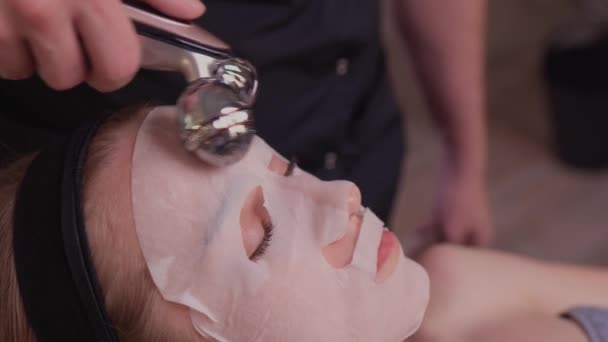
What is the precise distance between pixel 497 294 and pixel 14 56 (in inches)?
26.7

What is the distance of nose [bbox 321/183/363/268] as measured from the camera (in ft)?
2.19

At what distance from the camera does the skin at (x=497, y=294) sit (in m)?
0.93

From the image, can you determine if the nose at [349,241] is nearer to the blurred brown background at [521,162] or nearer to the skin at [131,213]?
the skin at [131,213]

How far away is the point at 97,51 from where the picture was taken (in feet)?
1.67

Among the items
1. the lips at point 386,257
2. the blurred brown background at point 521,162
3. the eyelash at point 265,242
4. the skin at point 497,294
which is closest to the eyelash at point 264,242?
the eyelash at point 265,242

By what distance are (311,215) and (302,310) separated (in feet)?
0.28

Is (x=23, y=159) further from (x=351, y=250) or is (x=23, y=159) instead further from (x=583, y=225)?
(x=583, y=225)

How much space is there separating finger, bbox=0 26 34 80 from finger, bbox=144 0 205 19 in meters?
0.10

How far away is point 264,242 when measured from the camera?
65cm

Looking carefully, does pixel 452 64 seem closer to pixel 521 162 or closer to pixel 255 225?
pixel 255 225

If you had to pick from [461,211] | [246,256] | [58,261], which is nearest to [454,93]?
[461,211]

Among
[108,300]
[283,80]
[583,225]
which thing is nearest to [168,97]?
[283,80]

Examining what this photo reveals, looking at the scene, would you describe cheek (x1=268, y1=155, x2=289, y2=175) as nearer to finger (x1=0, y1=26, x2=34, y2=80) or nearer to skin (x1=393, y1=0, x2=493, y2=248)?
finger (x1=0, y1=26, x2=34, y2=80)

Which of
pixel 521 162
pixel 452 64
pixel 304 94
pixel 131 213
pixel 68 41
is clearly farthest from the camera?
pixel 521 162
